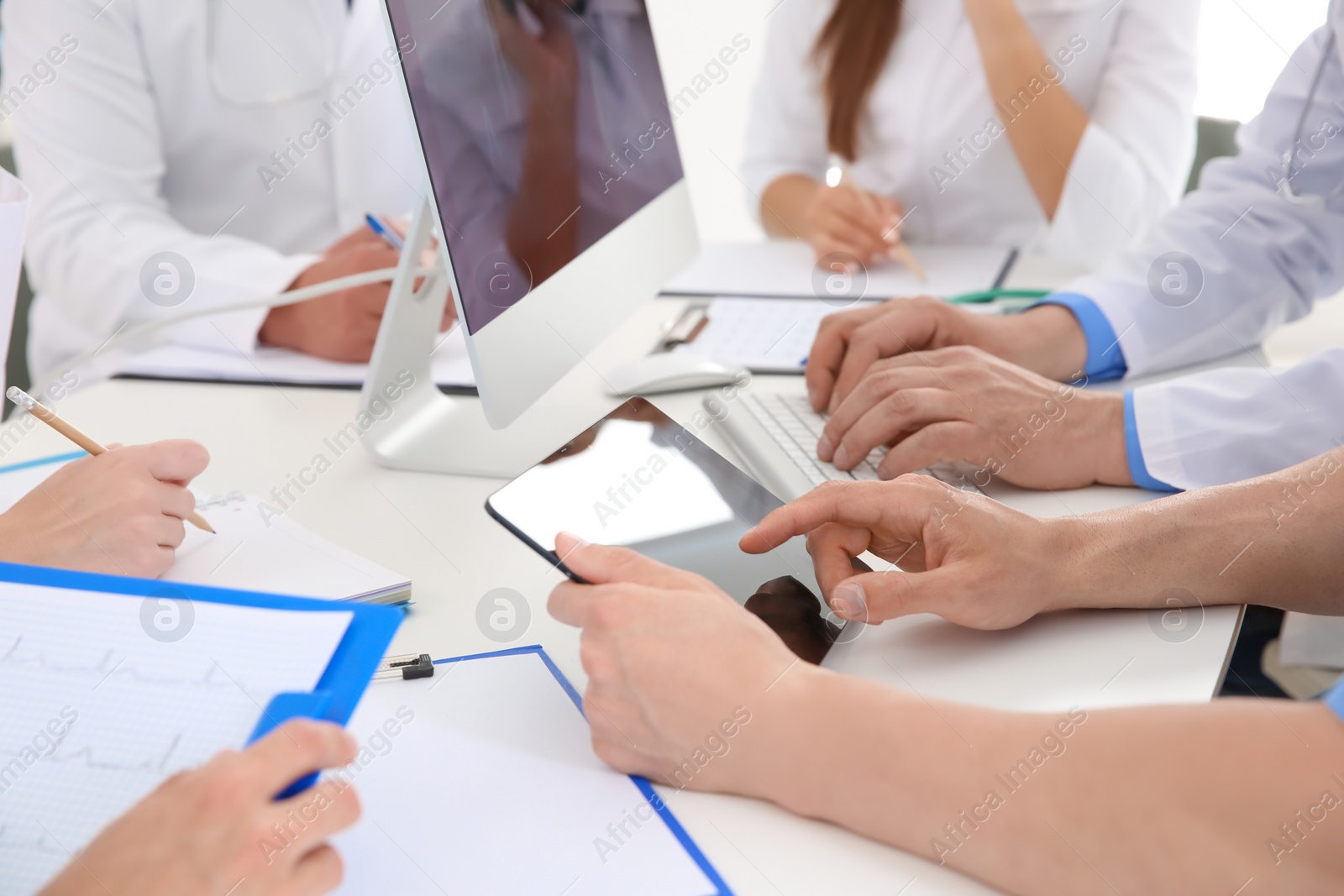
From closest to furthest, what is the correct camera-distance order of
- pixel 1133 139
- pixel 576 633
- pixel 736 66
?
1. pixel 576 633
2. pixel 1133 139
3. pixel 736 66

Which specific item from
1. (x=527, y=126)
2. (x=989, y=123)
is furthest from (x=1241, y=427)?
(x=989, y=123)

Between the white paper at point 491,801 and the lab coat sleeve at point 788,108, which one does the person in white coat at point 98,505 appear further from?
the lab coat sleeve at point 788,108

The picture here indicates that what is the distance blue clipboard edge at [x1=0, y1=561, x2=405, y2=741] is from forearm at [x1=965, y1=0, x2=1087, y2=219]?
130 centimetres

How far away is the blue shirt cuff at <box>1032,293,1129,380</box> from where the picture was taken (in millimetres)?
1031

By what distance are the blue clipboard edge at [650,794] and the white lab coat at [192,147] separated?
2.25 ft

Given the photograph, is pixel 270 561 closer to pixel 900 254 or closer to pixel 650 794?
pixel 650 794

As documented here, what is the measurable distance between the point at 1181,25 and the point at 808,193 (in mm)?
598

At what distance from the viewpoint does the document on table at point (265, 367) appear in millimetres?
1087

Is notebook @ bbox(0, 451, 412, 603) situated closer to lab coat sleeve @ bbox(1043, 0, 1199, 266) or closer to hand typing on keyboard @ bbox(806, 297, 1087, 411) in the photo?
hand typing on keyboard @ bbox(806, 297, 1087, 411)

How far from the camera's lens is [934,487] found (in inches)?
24.9

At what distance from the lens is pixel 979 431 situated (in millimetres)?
798

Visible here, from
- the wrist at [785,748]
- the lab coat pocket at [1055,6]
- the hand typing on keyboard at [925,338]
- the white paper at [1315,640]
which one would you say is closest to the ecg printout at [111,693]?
the wrist at [785,748]

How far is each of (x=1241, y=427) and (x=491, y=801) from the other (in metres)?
0.64

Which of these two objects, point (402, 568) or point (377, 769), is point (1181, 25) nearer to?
point (402, 568)
